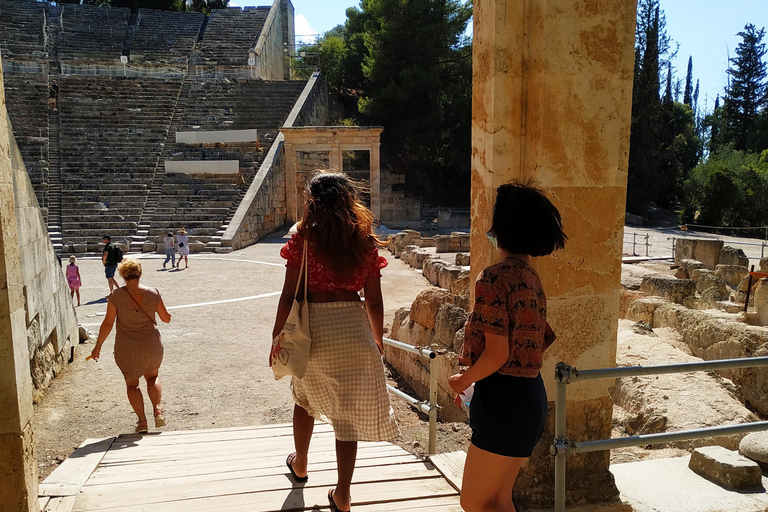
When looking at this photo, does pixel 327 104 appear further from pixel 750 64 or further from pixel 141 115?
pixel 750 64

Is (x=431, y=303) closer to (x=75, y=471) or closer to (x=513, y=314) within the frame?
(x=75, y=471)

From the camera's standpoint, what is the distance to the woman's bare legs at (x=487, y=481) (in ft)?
7.54

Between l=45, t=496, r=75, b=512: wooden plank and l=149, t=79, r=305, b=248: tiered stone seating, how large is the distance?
16.7 m

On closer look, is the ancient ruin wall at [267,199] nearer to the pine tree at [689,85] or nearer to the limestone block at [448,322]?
the limestone block at [448,322]

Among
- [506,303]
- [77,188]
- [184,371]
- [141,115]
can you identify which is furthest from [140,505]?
[141,115]

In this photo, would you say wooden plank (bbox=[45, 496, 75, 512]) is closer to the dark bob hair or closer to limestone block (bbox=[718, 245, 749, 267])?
the dark bob hair

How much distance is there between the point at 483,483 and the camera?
7.59ft

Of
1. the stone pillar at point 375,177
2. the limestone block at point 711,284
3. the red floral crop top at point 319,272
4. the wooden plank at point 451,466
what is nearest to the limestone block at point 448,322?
the wooden plank at point 451,466

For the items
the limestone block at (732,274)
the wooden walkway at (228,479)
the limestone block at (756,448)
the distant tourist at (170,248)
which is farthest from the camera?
the distant tourist at (170,248)

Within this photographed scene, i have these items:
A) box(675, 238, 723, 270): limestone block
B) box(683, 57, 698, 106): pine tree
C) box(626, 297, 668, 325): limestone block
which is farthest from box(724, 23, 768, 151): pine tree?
box(626, 297, 668, 325): limestone block

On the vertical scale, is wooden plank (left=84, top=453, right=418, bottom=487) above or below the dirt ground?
above

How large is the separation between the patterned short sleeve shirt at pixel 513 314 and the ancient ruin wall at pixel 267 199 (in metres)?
17.4

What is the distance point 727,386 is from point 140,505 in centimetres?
498

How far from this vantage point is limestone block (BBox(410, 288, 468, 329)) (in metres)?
7.19
